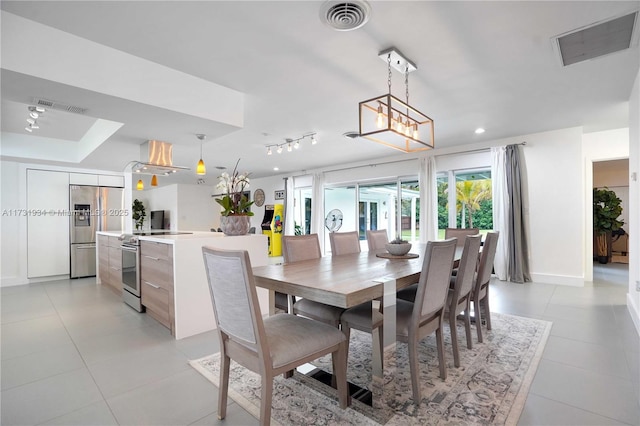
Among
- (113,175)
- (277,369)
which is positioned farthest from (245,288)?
(113,175)

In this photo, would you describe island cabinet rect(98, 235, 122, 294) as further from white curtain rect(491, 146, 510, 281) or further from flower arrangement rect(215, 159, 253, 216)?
white curtain rect(491, 146, 510, 281)

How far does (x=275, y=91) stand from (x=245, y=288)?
239 centimetres

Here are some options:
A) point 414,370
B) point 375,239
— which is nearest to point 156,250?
point 375,239

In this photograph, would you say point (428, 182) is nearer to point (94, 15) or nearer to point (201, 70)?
point (201, 70)

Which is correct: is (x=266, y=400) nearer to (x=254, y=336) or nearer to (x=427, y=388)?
(x=254, y=336)

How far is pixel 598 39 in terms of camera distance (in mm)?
2287

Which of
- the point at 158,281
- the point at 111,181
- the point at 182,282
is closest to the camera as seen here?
the point at 182,282

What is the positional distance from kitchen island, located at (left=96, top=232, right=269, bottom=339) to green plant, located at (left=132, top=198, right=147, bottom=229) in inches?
371

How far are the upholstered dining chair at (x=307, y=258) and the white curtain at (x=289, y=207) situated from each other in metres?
6.06

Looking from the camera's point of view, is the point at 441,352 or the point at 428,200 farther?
the point at 428,200

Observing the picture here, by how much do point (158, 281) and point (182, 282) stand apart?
461 millimetres

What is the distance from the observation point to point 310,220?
867 cm

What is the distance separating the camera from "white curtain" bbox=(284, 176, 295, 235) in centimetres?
895

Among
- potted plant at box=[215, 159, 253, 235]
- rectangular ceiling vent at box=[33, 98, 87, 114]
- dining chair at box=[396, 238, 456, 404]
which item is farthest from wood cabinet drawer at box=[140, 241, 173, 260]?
dining chair at box=[396, 238, 456, 404]
